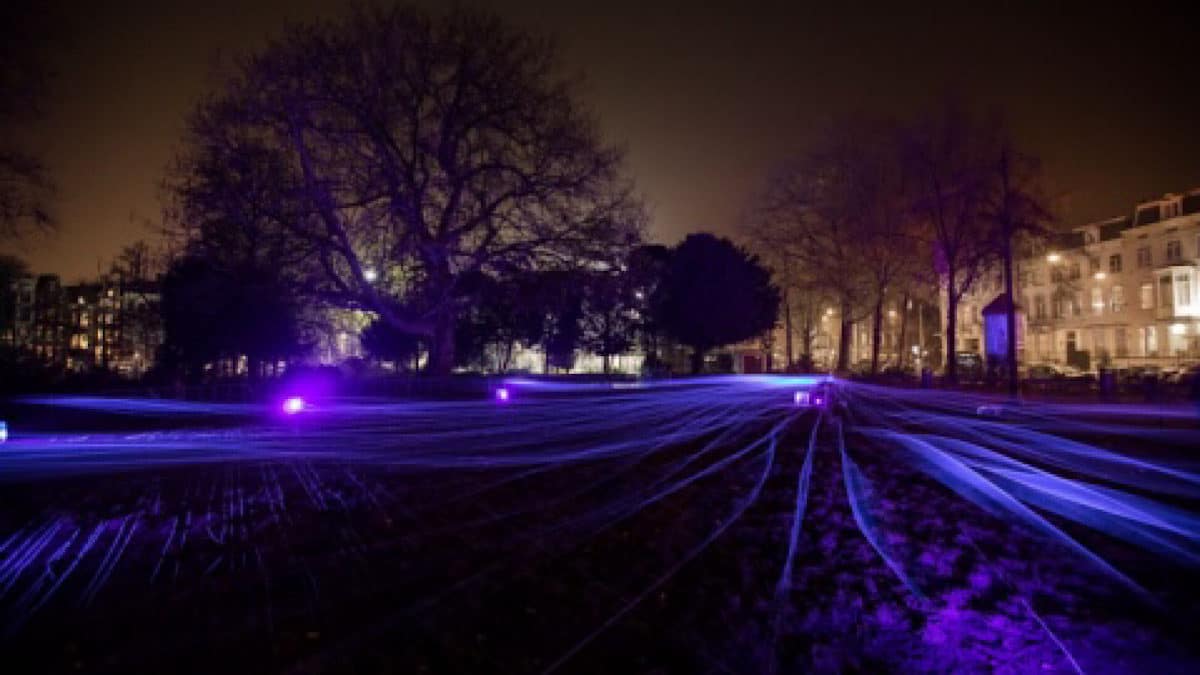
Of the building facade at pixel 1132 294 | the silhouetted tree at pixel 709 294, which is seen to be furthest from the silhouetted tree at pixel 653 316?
the building facade at pixel 1132 294

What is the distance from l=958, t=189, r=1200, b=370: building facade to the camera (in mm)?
51691

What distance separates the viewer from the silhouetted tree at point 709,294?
171 ft

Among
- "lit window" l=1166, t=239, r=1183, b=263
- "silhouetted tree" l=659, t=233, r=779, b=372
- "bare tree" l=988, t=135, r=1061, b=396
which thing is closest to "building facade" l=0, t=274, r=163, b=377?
"silhouetted tree" l=659, t=233, r=779, b=372

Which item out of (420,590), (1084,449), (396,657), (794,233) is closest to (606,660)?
(396,657)

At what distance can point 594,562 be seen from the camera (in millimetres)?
6230

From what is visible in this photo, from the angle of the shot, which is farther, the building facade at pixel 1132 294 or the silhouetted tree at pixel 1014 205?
the building facade at pixel 1132 294

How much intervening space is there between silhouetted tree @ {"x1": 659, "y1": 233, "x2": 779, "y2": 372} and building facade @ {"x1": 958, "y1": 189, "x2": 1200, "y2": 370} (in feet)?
52.1

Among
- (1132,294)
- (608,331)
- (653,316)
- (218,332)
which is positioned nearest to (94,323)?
(218,332)

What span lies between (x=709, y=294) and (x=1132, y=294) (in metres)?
36.4

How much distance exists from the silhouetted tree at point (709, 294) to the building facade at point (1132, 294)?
15.9 metres

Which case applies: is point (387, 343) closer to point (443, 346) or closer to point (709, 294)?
point (709, 294)

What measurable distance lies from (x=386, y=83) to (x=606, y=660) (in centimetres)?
2212

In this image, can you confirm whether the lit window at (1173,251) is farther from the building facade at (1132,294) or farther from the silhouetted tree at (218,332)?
the silhouetted tree at (218,332)

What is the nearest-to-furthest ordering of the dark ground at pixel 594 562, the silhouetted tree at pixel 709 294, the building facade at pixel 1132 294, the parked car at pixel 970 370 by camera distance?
the dark ground at pixel 594 562 < the parked car at pixel 970 370 < the building facade at pixel 1132 294 < the silhouetted tree at pixel 709 294
